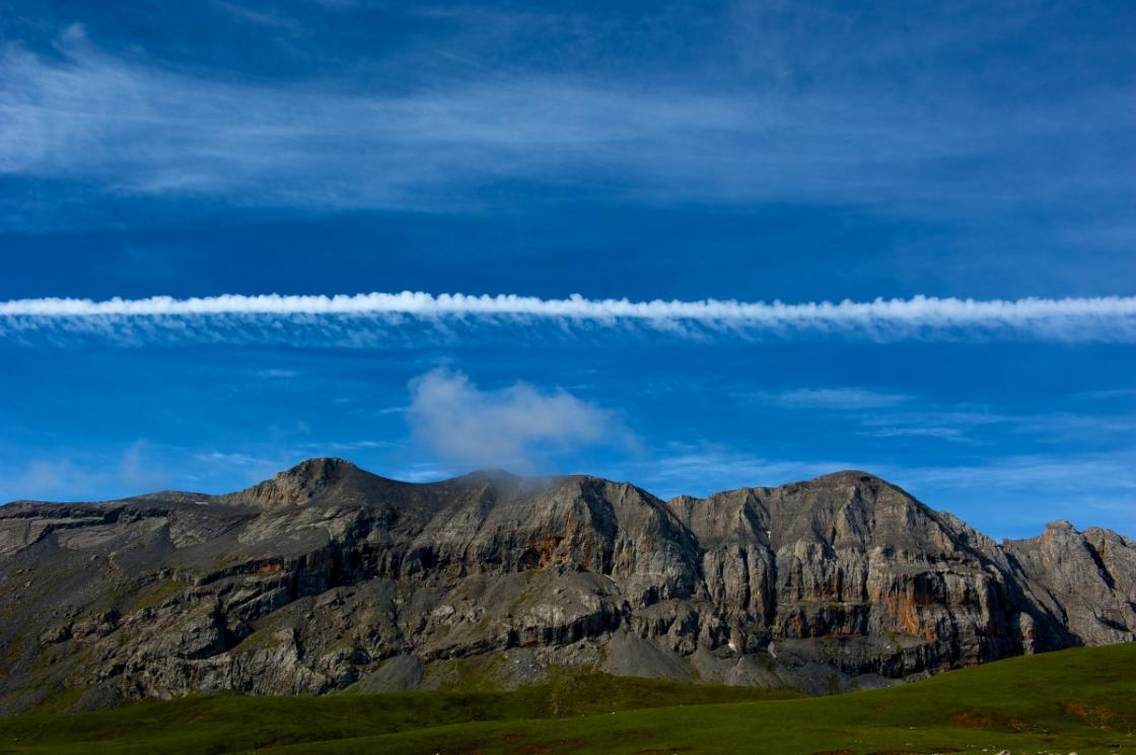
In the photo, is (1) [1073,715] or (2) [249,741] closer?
(1) [1073,715]

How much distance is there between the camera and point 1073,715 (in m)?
135

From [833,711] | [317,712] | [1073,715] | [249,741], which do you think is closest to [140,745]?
[249,741]

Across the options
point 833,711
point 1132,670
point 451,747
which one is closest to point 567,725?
point 451,747

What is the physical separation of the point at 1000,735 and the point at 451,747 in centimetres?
6692

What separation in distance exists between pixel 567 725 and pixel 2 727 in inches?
4290

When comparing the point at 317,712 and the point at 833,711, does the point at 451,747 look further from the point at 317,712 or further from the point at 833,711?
the point at 317,712

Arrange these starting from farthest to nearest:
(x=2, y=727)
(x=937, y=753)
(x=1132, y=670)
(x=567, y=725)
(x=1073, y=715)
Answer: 1. (x=2, y=727)
2. (x=1132, y=670)
3. (x=567, y=725)
4. (x=1073, y=715)
5. (x=937, y=753)

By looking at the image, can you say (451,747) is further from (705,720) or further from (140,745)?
(140,745)

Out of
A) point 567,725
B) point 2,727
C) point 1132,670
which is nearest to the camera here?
point 567,725

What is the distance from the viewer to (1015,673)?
165500 mm

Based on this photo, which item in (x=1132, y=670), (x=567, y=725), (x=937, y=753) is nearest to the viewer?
(x=937, y=753)

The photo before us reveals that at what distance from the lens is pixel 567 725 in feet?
481

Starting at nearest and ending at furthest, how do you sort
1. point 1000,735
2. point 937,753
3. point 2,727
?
point 937,753
point 1000,735
point 2,727

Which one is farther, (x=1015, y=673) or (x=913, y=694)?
(x=1015, y=673)
